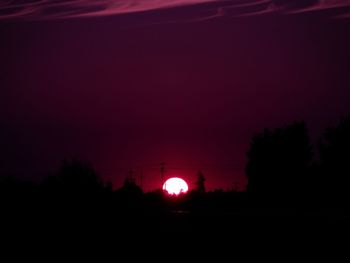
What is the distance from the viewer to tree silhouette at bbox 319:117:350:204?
64.9 meters

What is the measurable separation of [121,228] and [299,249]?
5474 mm

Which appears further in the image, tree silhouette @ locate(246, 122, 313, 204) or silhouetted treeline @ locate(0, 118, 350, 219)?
tree silhouette @ locate(246, 122, 313, 204)

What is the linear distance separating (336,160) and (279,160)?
19.2 ft

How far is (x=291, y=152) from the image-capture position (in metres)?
79.2

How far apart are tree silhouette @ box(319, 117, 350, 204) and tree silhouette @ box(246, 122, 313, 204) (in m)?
1.98

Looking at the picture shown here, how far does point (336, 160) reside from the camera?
251ft

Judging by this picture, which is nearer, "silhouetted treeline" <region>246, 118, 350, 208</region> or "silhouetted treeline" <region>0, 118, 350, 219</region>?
"silhouetted treeline" <region>0, 118, 350, 219</region>

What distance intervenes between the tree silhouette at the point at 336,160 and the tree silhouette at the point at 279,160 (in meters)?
1.98

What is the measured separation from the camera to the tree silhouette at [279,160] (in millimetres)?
71125

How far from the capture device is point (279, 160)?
7700 centimetres

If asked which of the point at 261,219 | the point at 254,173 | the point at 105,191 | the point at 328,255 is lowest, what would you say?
the point at 328,255

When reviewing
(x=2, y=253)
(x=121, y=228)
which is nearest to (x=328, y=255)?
(x=121, y=228)

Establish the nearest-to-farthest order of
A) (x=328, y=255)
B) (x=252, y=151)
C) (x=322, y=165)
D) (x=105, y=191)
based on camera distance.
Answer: (x=328, y=255)
(x=105, y=191)
(x=322, y=165)
(x=252, y=151)

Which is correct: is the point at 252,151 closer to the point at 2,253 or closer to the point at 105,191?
the point at 105,191
